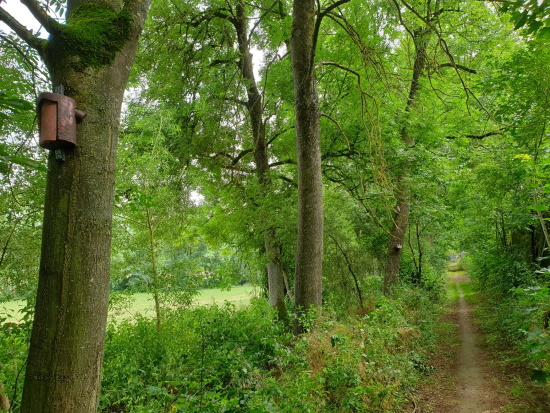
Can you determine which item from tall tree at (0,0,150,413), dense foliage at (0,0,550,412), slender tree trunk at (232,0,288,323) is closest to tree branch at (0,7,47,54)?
tall tree at (0,0,150,413)

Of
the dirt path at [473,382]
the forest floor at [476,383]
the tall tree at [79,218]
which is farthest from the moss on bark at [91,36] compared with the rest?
the dirt path at [473,382]

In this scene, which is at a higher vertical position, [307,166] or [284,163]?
[284,163]

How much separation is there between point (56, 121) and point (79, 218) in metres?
0.50

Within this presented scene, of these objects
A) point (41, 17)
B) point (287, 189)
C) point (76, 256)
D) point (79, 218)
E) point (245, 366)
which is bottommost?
point (245, 366)

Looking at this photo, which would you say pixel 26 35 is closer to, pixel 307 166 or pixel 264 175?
pixel 307 166

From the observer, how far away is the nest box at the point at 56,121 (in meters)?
1.78

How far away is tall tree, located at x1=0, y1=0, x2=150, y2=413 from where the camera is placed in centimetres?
170

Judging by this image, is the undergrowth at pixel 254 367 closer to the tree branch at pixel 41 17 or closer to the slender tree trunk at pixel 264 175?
the tree branch at pixel 41 17

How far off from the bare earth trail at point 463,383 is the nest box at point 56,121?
16.8 ft

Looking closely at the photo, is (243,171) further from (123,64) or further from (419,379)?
(123,64)

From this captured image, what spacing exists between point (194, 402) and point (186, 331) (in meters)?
3.12

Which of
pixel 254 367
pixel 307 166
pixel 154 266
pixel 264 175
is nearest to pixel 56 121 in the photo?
pixel 254 367

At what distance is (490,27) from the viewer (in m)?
9.00

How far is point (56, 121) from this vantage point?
1.79 meters
